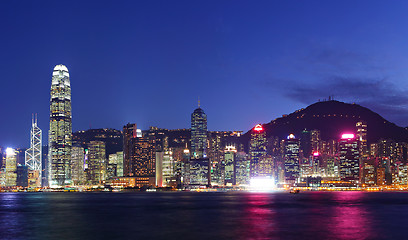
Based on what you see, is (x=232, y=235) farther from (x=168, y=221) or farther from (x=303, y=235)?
(x=168, y=221)

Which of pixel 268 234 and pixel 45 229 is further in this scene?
pixel 45 229

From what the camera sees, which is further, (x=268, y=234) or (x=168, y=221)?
(x=168, y=221)

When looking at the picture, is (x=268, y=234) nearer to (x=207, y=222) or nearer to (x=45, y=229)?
(x=207, y=222)

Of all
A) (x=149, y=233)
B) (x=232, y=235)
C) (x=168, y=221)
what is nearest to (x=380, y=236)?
(x=232, y=235)

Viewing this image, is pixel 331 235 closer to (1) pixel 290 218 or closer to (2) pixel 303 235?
(2) pixel 303 235

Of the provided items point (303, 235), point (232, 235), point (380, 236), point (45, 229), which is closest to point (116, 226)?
point (45, 229)

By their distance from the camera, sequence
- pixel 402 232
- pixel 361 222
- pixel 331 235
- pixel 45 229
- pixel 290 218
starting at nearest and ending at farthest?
pixel 331 235
pixel 402 232
pixel 45 229
pixel 361 222
pixel 290 218

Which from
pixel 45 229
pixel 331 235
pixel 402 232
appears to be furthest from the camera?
pixel 45 229

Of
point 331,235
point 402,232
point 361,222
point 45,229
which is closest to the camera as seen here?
point 331,235

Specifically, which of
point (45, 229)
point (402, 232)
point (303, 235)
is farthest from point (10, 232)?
point (402, 232)
